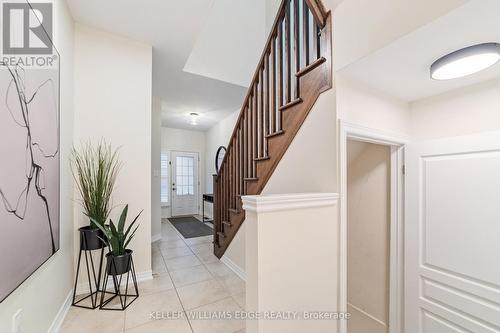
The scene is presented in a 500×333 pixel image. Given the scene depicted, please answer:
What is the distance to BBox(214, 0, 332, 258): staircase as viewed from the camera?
148cm

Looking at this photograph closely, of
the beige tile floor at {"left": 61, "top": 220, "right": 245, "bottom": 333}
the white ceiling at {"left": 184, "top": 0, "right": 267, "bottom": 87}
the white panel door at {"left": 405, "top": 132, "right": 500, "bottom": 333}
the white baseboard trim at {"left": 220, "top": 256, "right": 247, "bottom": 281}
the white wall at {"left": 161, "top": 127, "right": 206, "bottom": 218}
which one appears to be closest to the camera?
the white panel door at {"left": 405, "top": 132, "right": 500, "bottom": 333}

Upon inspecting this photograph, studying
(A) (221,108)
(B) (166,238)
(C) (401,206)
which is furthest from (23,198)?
(A) (221,108)

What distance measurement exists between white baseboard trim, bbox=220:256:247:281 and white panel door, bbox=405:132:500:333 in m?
1.53

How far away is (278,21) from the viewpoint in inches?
75.0

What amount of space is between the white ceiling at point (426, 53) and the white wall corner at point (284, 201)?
804mm

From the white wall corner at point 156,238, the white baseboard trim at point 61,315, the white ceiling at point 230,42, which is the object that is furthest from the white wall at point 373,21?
the white wall corner at point 156,238

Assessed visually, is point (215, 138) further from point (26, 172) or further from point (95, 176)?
point (26, 172)

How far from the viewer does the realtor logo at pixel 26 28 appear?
102cm

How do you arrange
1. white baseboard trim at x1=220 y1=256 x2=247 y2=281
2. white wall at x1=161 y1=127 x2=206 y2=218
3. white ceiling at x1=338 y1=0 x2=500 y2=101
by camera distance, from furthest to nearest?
white wall at x1=161 y1=127 x2=206 y2=218 → white baseboard trim at x1=220 y1=256 x2=247 y2=281 → white ceiling at x1=338 y1=0 x2=500 y2=101

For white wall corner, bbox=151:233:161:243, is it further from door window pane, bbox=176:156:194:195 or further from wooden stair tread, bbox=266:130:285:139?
wooden stair tread, bbox=266:130:285:139

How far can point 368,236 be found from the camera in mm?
1929

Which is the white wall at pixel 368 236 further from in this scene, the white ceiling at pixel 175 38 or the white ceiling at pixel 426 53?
the white ceiling at pixel 175 38

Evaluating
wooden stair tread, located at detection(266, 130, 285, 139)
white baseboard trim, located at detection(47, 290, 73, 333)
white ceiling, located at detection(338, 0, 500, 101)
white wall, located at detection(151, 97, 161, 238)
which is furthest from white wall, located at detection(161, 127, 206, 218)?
white ceiling, located at detection(338, 0, 500, 101)

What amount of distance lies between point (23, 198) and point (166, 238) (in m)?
3.12
